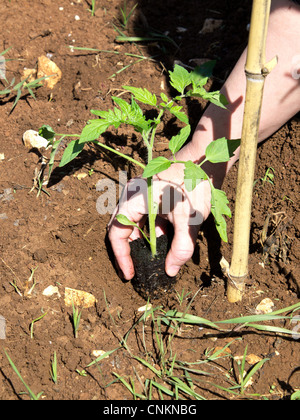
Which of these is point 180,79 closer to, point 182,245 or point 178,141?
point 178,141

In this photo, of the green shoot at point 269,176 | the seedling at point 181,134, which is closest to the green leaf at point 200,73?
the seedling at point 181,134

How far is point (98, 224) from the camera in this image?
2.15 metres

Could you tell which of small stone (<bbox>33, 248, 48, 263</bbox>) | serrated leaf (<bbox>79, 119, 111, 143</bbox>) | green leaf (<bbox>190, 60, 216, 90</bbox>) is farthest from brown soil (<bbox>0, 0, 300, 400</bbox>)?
serrated leaf (<bbox>79, 119, 111, 143</bbox>)

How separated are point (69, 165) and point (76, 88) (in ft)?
1.42

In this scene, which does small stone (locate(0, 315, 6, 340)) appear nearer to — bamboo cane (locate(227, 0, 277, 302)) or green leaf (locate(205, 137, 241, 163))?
bamboo cane (locate(227, 0, 277, 302))

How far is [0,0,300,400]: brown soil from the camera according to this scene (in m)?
1.69

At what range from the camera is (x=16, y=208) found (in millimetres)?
2090

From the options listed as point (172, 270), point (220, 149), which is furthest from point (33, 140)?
point (220, 149)

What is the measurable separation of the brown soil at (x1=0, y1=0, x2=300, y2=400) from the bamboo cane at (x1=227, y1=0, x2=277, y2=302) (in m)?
0.16

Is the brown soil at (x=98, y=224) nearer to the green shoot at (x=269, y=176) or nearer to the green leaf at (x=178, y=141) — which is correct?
the green shoot at (x=269, y=176)

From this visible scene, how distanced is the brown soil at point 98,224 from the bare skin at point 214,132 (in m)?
0.12

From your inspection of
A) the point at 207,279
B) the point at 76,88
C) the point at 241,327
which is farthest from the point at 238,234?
the point at 76,88

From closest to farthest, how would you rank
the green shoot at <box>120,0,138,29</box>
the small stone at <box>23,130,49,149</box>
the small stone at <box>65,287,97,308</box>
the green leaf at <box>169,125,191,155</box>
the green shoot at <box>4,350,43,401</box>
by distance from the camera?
1. the green shoot at <box>4,350,43,401</box>
2. the green leaf at <box>169,125,191,155</box>
3. the small stone at <box>65,287,97,308</box>
4. the small stone at <box>23,130,49,149</box>
5. the green shoot at <box>120,0,138,29</box>

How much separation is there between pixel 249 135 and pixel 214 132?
0.53 metres
